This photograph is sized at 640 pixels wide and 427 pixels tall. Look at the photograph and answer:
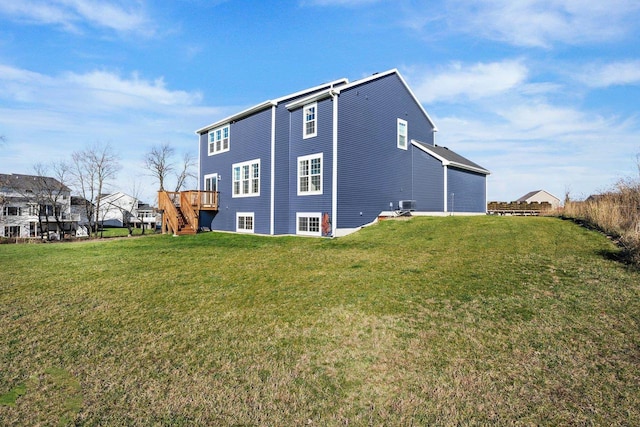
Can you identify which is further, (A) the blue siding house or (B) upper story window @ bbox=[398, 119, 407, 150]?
(B) upper story window @ bbox=[398, 119, 407, 150]

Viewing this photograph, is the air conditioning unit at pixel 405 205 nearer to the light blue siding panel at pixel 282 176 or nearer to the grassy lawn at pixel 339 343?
the light blue siding panel at pixel 282 176

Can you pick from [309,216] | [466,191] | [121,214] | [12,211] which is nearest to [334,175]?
[309,216]

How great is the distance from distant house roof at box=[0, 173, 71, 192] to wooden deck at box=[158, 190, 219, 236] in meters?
34.4

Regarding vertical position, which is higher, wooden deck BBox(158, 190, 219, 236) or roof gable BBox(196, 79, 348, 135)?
roof gable BBox(196, 79, 348, 135)

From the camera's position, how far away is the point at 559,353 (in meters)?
4.59

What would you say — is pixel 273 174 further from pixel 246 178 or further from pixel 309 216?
pixel 309 216

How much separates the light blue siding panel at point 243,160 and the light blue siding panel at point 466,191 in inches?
459

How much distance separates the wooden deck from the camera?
21.2m

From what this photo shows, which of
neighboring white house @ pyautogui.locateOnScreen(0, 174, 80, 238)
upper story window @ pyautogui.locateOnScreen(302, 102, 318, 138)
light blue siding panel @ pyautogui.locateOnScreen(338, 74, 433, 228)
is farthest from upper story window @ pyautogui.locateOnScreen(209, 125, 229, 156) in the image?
neighboring white house @ pyautogui.locateOnScreen(0, 174, 80, 238)

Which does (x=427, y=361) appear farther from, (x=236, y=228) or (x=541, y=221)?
(x=236, y=228)

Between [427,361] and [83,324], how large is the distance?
6.14 metres

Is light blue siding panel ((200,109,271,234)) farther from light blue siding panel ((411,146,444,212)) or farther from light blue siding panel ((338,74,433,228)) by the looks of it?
light blue siding panel ((411,146,444,212))

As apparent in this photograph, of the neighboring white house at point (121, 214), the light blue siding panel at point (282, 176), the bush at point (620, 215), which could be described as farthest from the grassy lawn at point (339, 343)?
the neighboring white house at point (121, 214)

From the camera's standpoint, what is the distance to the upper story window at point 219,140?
2294cm
